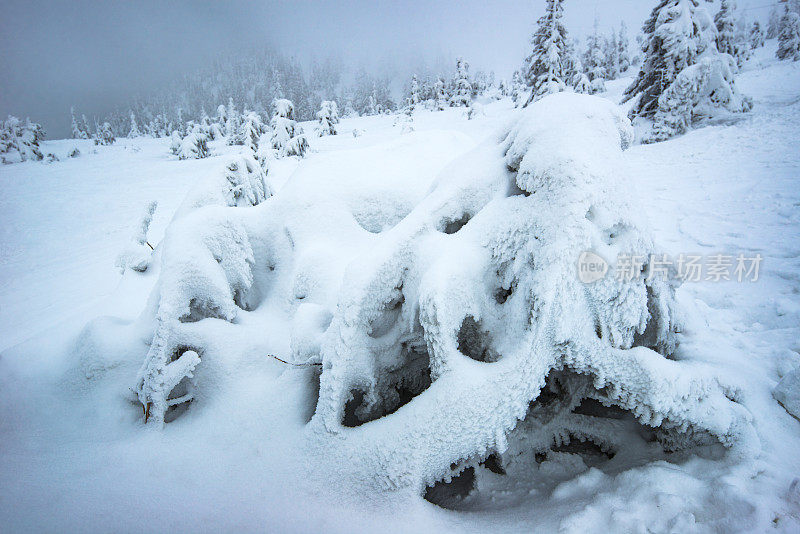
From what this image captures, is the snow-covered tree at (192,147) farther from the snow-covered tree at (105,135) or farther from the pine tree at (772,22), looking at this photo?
the pine tree at (772,22)

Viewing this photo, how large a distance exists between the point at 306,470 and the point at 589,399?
2.44 meters

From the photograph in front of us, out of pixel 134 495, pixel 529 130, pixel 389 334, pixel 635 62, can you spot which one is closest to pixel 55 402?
pixel 134 495

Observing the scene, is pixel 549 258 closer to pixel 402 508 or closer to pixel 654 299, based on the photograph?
pixel 654 299

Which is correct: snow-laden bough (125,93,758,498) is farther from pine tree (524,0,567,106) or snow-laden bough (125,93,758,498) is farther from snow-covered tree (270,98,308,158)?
snow-covered tree (270,98,308,158)

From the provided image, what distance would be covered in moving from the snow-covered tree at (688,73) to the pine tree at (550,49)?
4977 mm

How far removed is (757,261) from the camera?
476 centimetres

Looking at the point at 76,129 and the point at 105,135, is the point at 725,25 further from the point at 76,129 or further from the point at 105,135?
the point at 76,129

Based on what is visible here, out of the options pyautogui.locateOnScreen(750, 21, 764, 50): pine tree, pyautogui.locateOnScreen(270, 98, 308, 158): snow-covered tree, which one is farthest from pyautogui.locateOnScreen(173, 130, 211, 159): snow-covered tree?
pyautogui.locateOnScreen(750, 21, 764, 50): pine tree

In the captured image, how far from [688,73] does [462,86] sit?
39149 mm

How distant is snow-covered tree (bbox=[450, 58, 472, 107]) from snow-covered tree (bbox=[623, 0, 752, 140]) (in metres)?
34.2

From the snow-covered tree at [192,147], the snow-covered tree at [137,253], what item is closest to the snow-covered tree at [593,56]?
the snow-covered tree at [192,147]

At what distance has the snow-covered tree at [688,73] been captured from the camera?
1409 centimetres

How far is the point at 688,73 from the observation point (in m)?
14.3

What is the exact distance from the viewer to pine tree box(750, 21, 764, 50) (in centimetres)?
5084
